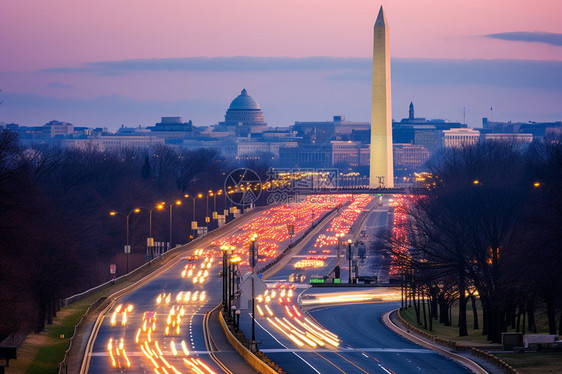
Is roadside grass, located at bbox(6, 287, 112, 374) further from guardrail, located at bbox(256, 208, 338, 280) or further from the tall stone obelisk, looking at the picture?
the tall stone obelisk

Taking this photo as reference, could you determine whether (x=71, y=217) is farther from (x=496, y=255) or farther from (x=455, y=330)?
(x=496, y=255)

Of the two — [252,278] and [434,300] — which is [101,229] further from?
[252,278]

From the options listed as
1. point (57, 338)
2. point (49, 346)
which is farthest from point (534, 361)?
point (57, 338)

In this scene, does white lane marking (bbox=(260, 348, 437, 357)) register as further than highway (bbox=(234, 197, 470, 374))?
Yes

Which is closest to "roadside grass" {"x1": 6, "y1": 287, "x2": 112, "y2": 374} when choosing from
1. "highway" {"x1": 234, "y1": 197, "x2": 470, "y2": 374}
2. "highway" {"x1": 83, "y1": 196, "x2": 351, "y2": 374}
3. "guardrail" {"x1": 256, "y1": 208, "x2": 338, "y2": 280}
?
"highway" {"x1": 83, "y1": 196, "x2": 351, "y2": 374}

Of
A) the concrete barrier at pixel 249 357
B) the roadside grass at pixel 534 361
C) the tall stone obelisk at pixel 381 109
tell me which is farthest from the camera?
the tall stone obelisk at pixel 381 109

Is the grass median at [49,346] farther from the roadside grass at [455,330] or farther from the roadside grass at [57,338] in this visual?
the roadside grass at [455,330]

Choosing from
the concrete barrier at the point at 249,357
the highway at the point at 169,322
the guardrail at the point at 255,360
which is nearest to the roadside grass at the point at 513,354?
the guardrail at the point at 255,360
